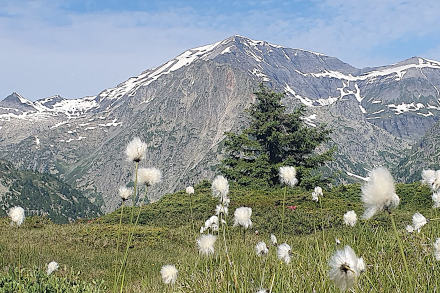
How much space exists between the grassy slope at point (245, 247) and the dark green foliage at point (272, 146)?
19.8 ft

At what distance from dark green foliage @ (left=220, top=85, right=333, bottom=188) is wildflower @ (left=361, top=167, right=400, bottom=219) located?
105 ft

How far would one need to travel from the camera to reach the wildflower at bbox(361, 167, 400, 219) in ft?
5.76

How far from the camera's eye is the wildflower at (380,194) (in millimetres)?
1756

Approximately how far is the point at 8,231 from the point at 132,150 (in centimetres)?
1480

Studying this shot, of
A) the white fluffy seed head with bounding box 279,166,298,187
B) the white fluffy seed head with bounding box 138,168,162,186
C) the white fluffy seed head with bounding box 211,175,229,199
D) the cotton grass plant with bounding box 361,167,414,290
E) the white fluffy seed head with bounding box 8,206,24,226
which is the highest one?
the cotton grass plant with bounding box 361,167,414,290

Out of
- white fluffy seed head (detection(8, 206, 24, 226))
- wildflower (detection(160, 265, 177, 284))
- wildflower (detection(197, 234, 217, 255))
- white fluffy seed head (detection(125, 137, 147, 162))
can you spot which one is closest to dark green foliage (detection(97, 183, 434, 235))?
white fluffy seed head (detection(8, 206, 24, 226))

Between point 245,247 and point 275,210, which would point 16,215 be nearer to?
point 245,247

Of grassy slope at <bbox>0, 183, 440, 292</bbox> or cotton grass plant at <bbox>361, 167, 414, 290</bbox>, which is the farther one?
grassy slope at <bbox>0, 183, 440, 292</bbox>

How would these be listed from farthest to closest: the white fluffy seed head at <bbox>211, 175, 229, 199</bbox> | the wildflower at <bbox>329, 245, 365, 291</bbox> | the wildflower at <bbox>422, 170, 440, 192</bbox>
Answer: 1. the white fluffy seed head at <bbox>211, 175, 229, 199</bbox>
2. the wildflower at <bbox>422, 170, 440, 192</bbox>
3. the wildflower at <bbox>329, 245, 365, 291</bbox>

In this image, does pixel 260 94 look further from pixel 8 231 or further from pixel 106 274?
pixel 106 274

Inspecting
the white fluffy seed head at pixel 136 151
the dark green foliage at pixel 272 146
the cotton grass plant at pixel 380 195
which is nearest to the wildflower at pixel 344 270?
the cotton grass plant at pixel 380 195

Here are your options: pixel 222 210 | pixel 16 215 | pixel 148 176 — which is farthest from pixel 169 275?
pixel 16 215

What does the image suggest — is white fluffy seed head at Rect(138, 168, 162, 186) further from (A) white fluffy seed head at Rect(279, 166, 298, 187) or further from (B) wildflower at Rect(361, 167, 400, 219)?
(B) wildflower at Rect(361, 167, 400, 219)

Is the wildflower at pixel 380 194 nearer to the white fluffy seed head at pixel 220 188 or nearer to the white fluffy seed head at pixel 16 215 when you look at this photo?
the white fluffy seed head at pixel 220 188
